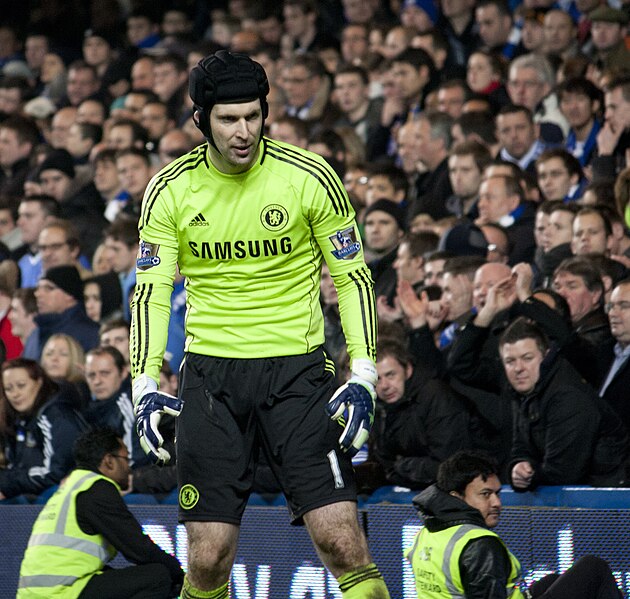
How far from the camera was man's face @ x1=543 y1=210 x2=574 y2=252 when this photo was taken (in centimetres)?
890

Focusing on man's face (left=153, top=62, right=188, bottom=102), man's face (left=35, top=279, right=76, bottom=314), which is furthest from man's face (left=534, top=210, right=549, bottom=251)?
man's face (left=153, top=62, right=188, bottom=102)

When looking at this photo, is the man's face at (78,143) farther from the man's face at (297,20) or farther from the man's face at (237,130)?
the man's face at (237,130)

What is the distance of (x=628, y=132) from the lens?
990 cm

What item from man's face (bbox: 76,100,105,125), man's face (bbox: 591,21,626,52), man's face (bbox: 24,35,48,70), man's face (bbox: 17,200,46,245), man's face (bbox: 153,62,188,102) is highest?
man's face (bbox: 24,35,48,70)

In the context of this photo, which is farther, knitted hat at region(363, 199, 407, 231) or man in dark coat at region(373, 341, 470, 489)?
knitted hat at region(363, 199, 407, 231)

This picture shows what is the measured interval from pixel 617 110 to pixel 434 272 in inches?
75.7

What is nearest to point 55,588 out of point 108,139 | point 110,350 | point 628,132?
point 110,350

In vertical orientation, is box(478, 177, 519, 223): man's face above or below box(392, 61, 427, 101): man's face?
below

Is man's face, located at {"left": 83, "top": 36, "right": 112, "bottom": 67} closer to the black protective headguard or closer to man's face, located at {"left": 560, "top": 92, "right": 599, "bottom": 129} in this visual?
man's face, located at {"left": 560, "top": 92, "right": 599, "bottom": 129}

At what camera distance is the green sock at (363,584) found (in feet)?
16.5

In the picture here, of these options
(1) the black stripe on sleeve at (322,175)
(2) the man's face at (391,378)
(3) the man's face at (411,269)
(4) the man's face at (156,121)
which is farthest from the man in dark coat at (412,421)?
(4) the man's face at (156,121)

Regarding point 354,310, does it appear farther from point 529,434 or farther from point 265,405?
point 529,434

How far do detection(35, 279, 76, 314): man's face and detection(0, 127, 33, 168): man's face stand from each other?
449 cm

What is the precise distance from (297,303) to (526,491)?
7.79ft
